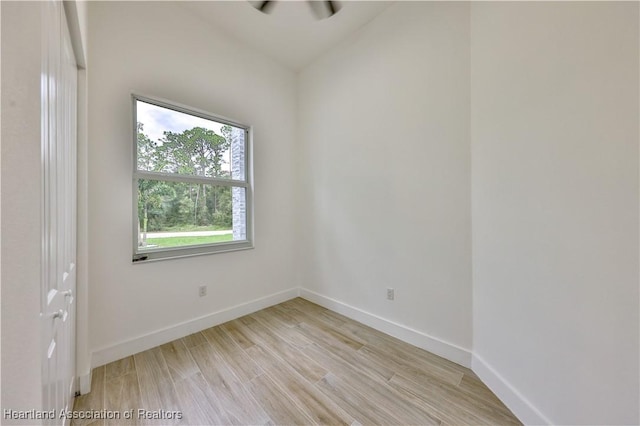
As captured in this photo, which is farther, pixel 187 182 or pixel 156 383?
pixel 187 182

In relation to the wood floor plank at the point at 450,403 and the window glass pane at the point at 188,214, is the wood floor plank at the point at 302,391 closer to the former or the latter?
the wood floor plank at the point at 450,403

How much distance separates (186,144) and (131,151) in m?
0.47

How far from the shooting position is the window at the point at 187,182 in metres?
2.03

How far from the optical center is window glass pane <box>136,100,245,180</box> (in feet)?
6.71

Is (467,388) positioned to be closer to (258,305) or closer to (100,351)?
(258,305)

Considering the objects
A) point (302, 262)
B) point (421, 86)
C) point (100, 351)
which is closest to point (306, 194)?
point (302, 262)

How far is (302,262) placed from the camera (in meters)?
3.14

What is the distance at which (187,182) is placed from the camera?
2275 mm

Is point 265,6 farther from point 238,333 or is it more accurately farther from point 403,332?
point 403,332

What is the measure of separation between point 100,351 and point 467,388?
2652 mm

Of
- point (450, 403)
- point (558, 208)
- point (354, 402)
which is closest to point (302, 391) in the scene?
point (354, 402)

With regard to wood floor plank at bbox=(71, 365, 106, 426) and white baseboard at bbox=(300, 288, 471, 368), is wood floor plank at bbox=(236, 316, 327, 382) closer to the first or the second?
white baseboard at bbox=(300, 288, 471, 368)

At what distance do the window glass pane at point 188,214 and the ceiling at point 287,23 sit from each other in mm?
1681

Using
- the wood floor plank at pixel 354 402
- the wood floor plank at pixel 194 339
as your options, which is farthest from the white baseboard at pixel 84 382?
the wood floor plank at pixel 354 402
